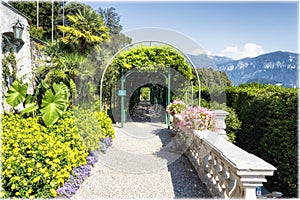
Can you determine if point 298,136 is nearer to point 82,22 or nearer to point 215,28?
point 215,28

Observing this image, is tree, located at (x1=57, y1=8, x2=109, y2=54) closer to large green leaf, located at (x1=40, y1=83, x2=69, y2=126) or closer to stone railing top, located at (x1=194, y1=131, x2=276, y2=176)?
large green leaf, located at (x1=40, y1=83, x2=69, y2=126)

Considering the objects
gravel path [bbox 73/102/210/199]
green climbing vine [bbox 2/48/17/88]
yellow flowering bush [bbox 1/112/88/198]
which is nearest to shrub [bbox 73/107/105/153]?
gravel path [bbox 73/102/210/199]

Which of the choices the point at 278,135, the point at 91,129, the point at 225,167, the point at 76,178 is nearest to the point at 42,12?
the point at 91,129

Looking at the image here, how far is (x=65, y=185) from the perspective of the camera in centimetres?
331

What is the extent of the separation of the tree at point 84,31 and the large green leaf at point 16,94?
6.89 m

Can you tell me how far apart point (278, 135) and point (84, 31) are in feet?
33.8

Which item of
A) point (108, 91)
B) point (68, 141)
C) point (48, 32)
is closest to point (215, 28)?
point (68, 141)

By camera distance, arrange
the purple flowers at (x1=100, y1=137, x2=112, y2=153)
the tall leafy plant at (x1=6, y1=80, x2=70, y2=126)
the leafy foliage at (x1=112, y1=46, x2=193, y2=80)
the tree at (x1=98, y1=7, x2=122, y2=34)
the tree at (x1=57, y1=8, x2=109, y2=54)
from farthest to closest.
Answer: the tree at (x1=98, y1=7, x2=122, y2=34) < the tree at (x1=57, y1=8, x2=109, y2=54) < the leafy foliage at (x1=112, y1=46, x2=193, y2=80) < the purple flowers at (x1=100, y1=137, x2=112, y2=153) < the tall leafy plant at (x1=6, y1=80, x2=70, y2=126)

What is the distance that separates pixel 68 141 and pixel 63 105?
1296 millimetres

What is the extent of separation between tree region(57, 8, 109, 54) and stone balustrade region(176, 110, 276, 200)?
892 centimetres

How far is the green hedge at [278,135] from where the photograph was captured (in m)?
3.77

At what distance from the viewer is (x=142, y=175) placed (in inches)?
167

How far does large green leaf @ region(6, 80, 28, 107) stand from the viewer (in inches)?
212

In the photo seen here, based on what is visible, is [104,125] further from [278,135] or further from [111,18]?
[111,18]
